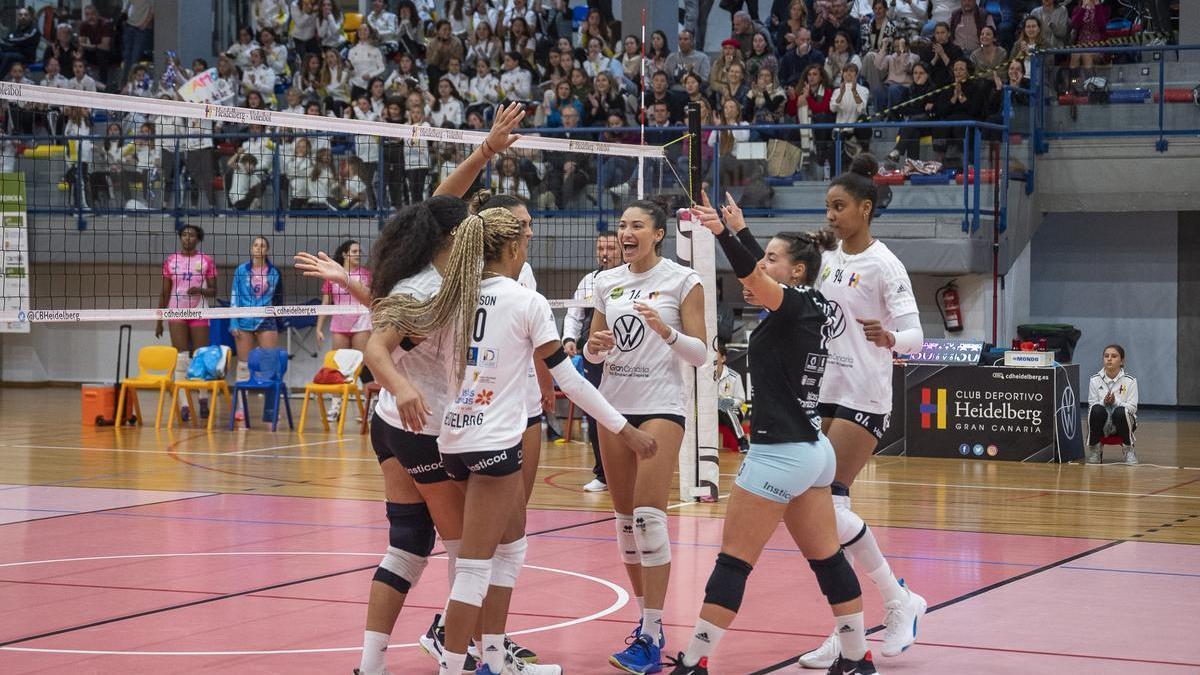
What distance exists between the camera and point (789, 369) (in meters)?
5.15

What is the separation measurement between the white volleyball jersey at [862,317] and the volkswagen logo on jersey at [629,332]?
79cm

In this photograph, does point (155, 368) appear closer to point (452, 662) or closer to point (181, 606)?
point (181, 606)

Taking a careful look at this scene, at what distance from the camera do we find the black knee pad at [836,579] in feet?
17.0

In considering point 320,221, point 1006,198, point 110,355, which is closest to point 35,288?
point 110,355

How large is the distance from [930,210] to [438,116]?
272 inches

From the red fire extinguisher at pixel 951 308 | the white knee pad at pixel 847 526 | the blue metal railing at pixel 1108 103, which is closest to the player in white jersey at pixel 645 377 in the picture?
the white knee pad at pixel 847 526

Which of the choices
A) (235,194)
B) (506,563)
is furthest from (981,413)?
(235,194)

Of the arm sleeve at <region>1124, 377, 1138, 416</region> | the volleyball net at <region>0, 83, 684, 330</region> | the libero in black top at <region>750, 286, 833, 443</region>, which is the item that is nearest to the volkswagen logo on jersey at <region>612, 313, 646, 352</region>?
the libero in black top at <region>750, 286, 833, 443</region>

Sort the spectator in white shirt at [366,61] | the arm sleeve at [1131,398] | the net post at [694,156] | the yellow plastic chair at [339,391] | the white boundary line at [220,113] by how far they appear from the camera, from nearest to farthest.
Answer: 1. the white boundary line at [220,113]
2. the net post at [694,156]
3. the arm sleeve at [1131,398]
4. the yellow plastic chair at [339,391]
5. the spectator in white shirt at [366,61]

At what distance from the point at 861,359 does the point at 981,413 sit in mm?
7455

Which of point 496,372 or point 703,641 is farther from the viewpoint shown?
point 703,641

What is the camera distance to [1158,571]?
7.60m

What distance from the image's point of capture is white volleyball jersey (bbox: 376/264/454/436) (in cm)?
497

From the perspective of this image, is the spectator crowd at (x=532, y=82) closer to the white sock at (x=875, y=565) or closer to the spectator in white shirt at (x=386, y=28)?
the spectator in white shirt at (x=386, y=28)
